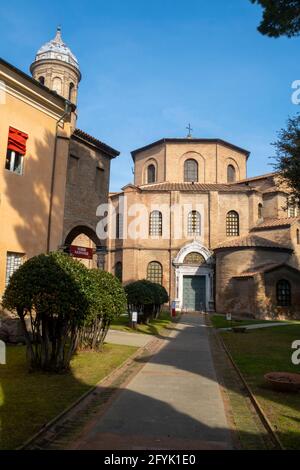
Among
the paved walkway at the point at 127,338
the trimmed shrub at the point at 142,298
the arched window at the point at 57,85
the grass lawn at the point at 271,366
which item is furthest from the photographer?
the arched window at the point at 57,85

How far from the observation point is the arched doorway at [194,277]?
3631 cm

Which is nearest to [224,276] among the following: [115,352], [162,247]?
[162,247]

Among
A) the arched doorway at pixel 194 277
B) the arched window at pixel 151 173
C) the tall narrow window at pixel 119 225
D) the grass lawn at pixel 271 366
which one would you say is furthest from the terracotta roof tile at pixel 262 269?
the arched window at pixel 151 173

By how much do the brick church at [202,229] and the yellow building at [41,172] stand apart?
55.6 feet

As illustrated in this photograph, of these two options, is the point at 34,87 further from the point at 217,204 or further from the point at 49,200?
the point at 217,204

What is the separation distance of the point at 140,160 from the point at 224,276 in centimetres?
1859

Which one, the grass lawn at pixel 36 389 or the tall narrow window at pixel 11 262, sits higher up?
the tall narrow window at pixel 11 262

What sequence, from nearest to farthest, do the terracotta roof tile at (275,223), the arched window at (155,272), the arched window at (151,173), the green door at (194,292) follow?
the terracotta roof tile at (275,223), the green door at (194,292), the arched window at (155,272), the arched window at (151,173)

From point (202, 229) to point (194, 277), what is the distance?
15.8ft

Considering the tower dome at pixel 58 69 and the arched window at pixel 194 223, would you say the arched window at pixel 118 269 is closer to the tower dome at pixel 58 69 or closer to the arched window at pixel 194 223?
the arched window at pixel 194 223

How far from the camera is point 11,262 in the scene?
1522cm

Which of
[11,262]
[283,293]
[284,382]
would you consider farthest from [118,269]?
[284,382]

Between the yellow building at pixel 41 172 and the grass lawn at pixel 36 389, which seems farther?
the yellow building at pixel 41 172

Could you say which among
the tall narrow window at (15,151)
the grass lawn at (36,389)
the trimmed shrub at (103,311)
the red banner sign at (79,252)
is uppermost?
the tall narrow window at (15,151)
